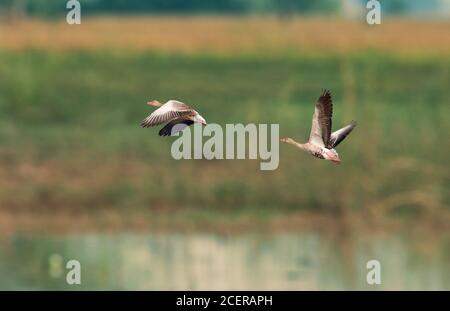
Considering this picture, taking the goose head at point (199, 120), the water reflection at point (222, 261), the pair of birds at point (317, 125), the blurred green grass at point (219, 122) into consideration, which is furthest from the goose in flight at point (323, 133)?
the blurred green grass at point (219, 122)

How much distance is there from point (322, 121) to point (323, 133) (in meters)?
0.05

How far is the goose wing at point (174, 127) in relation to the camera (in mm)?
4793

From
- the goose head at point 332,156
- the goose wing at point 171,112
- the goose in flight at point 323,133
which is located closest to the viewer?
the goose head at point 332,156

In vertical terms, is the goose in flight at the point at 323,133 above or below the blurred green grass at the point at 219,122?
below

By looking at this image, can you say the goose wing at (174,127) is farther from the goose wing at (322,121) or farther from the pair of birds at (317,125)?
the goose wing at (322,121)

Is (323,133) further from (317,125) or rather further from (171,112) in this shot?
(171,112)

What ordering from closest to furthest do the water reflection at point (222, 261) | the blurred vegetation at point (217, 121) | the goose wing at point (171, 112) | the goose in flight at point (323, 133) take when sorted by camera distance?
the goose in flight at point (323, 133) → the goose wing at point (171, 112) → the water reflection at point (222, 261) → the blurred vegetation at point (217, 121)

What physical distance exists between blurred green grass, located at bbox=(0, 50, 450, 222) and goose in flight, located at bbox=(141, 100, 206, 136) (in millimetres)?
7978

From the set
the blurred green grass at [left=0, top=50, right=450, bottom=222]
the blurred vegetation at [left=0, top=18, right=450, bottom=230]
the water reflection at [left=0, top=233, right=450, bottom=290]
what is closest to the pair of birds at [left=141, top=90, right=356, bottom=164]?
the water reflection at [left=0, top=233, right=450, bottom=290]

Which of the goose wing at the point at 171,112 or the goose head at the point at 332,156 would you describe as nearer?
the goose head at the point at 332,156

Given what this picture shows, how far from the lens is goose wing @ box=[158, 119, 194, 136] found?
15.7ft

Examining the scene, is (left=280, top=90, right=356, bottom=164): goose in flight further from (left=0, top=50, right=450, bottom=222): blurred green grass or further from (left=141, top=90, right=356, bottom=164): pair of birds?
(left=0, top=50, right=450, bottom=222): blurred green grass

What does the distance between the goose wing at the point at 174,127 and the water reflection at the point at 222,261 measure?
585 centimetres

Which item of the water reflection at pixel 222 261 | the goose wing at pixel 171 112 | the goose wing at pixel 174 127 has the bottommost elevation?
the goose wing at pixel 174 127
